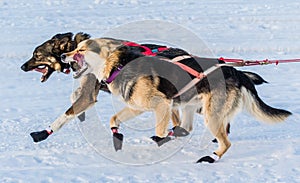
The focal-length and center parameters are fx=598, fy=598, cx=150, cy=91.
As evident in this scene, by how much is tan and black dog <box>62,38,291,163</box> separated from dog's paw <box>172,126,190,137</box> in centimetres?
37

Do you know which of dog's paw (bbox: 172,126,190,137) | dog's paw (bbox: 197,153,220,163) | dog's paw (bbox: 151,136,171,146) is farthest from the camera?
dog's paw (bbox: 172,126,190,137)

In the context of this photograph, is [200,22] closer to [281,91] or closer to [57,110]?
[281,91]

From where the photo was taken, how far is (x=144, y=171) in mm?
4641

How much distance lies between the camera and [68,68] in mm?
5570

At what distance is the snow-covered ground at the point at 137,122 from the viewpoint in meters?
4.62

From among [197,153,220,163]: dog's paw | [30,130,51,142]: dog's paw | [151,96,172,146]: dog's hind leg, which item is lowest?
[197,153,220,163]: dog's paw

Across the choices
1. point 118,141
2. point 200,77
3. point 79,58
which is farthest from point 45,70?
point 200,77

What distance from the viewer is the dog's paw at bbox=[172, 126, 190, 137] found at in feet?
17.6

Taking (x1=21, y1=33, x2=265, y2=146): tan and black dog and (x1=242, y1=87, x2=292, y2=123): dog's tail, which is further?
(x1=21, y1=33, x2=265, y2=146): tan and black dog

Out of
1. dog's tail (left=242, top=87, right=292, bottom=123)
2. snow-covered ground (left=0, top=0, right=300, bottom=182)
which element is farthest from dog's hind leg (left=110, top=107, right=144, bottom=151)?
dog's tail (left=242, top=87, right=292, bottom=123)

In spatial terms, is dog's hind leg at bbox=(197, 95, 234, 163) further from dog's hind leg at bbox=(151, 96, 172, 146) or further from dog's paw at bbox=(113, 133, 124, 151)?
dog's paw at bbox=(113, 133, 124, 151)

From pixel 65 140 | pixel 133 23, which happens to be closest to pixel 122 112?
pixel 65 140

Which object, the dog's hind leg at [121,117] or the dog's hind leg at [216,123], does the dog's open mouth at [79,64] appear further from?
the dog's hind leg at [216,123]

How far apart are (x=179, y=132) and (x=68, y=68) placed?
3.91ft
